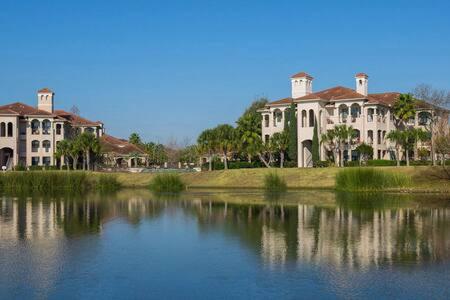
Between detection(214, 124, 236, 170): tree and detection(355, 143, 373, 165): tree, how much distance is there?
16.8 m

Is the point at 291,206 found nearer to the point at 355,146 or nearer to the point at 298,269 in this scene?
the point at 298,269

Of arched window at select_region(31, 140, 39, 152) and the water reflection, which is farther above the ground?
arched window at select_region(31, 140, 39, 152)

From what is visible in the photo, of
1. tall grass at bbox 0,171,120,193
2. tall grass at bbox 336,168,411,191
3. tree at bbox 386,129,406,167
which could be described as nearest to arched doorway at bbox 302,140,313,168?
tree at bbox 386,129,406,167

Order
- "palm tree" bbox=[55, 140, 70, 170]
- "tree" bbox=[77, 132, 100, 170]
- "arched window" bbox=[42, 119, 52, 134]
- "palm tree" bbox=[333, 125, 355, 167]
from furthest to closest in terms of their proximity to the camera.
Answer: "arched window" bbox=[42, 119, 52, 134] → "palm tree" bbox=[55, 140, 70, 170] → "tree" bbox=[77, 132, 100, 170] → "palm tree" bbox=[333, 125, 355, 167]

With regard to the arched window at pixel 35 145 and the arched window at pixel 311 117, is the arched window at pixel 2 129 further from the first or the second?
the arched window at pixel 311 117

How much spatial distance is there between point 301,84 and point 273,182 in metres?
25.8

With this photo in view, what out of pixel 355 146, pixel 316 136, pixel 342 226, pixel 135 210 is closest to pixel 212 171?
pixel 316 136

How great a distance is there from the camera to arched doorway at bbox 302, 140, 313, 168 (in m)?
88.2

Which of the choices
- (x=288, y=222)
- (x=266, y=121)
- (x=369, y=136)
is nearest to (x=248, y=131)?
(x=266, y=121)

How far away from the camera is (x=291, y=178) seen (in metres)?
74.9

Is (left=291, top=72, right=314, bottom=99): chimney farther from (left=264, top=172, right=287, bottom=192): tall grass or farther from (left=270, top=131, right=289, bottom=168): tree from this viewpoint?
(left=264, top=172, right=287, bottom=192): tall grass

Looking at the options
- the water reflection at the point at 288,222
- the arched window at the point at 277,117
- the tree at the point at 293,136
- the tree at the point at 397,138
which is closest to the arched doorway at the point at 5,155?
the arched window at the point at 277,117

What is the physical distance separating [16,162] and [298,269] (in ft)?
270

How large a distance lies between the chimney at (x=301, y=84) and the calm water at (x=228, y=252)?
47.9 metres
